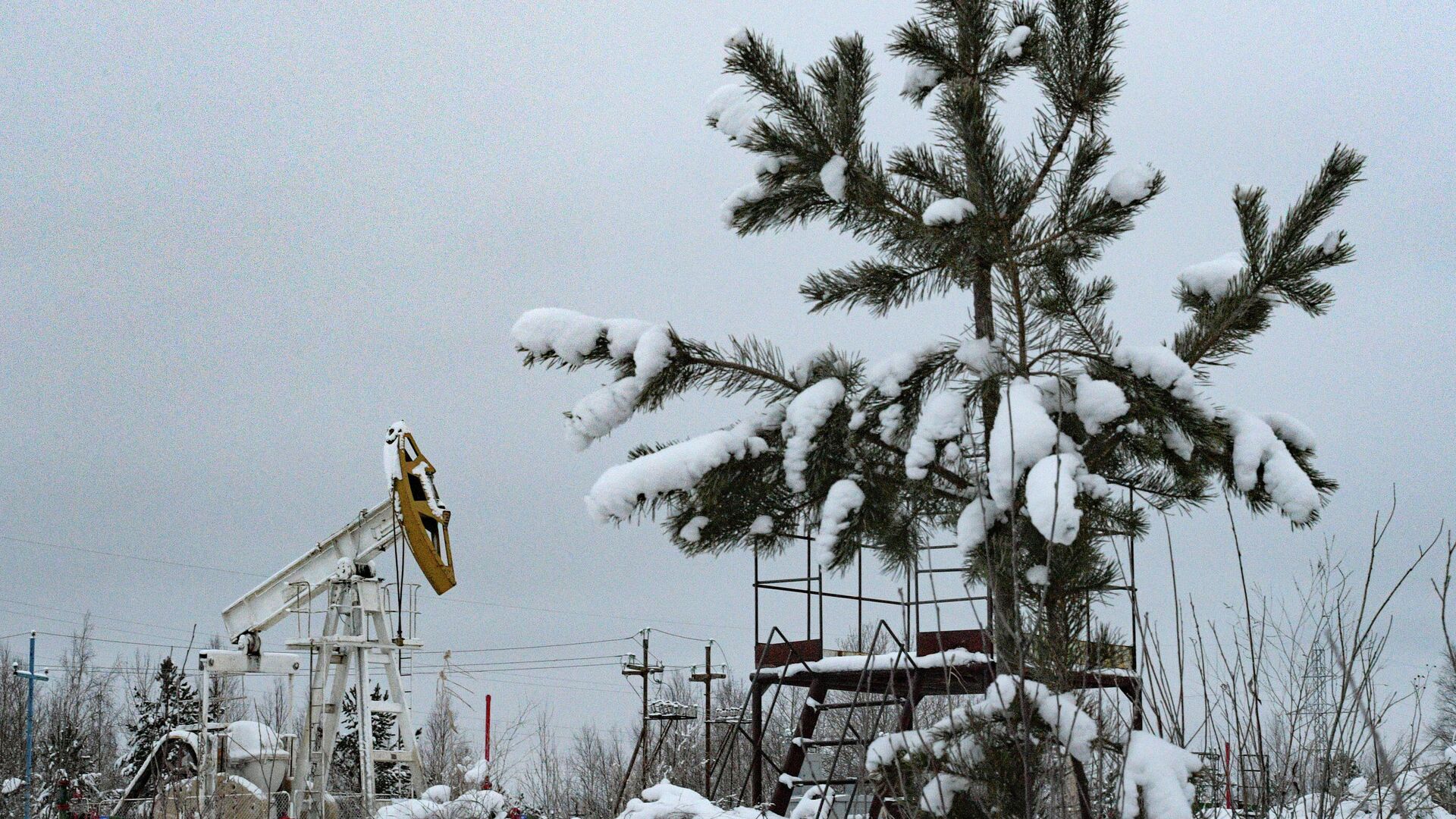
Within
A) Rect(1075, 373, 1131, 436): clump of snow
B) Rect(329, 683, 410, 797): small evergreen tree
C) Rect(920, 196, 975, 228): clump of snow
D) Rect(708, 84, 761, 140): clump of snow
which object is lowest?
Rect(329, 683, 410, 797): small evergreen tree

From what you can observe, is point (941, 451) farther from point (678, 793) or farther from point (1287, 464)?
point (678, 793)

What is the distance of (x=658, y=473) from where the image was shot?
5.20 metres

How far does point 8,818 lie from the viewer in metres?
16.7

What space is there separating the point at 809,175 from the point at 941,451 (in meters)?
1.49

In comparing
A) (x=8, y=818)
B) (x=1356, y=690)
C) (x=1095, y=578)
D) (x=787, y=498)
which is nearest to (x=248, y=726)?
(x=8, y=818)

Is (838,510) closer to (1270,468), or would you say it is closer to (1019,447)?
(1019,447)

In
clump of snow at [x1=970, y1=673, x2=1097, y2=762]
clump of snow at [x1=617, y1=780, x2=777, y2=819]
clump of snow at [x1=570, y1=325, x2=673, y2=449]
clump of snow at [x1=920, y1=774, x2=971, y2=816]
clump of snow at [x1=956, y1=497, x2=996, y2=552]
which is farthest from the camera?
clump of snow at [x1=617, y1=780, x2=777, y2=819]

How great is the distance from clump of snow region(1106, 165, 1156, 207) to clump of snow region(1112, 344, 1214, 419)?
0.75 m

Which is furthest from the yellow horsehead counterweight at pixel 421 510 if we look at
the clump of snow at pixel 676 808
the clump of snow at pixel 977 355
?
the clump of snow at pixel 977 355

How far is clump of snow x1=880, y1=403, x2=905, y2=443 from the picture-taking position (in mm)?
5262

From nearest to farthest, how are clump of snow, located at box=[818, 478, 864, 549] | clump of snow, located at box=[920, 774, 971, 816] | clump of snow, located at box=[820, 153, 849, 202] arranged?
clump of snow, located at box=[920, 774, 971, 816] → clump of snow, located at box=[818, 478, 864, 549] → clump of snow, located at box=[820, 153, 849, 202]

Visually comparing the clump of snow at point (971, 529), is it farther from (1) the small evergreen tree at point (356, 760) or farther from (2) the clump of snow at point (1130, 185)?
(1) the small evergreen tree at point (356, 760)

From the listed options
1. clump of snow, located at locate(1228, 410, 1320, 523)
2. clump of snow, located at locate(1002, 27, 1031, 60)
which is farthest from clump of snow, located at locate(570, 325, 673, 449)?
clump of snow, located at locate(1228, 410, 1320, 523)

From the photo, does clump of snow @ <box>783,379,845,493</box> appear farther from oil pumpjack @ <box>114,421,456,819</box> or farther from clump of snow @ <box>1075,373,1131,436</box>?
oil pumpjack @ <box>114,421,456,819</box>
